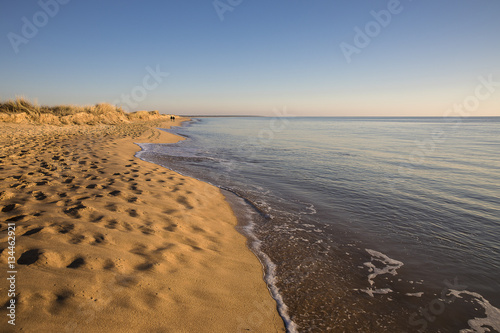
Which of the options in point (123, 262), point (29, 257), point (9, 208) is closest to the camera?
point (29, 257)

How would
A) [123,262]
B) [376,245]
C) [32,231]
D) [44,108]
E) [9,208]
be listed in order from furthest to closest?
[44,108]
[376,245]
[9,208]
[32,231]
[123,262]

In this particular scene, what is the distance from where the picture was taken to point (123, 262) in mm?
3271

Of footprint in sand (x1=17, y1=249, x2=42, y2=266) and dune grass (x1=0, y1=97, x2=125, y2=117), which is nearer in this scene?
footprint in sand (x1=17, y1=249, x2=42, y2=266)

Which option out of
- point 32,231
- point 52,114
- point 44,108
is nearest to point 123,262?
point 32,231

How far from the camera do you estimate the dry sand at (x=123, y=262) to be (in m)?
2.45

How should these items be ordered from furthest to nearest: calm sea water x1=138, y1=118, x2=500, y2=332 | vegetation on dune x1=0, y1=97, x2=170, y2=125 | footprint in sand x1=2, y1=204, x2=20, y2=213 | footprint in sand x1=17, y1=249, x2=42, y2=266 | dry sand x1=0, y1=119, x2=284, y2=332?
vegetation on dune x1=0, y1=97, x2=170, y2=125
footprint in sand x1=2, y1=204, x2=20, y2=213
calm sea water x1=138, y1=118, x2=500, y2=332
footprint in sand x1=17, y1=249, x2=42, y2=266
dry sand x1=0, y1=119, x2=284, y2=332

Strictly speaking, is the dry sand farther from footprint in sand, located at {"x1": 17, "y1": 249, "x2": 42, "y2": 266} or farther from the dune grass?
the dune grass

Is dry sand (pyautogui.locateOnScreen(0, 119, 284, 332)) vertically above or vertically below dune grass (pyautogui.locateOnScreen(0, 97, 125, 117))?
below

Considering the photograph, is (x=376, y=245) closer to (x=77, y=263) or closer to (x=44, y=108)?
(x=77, y=263)

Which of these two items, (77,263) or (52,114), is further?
(52,114)

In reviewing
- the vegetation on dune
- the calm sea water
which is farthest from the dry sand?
the vegetation on dune

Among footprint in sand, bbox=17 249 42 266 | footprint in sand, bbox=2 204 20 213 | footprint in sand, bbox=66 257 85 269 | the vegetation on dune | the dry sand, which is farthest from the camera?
the vegetation on dune

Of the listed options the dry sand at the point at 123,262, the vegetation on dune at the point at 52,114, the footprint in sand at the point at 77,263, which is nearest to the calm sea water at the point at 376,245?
the dry sand at the point at 123,262

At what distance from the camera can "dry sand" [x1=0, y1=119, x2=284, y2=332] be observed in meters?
2.45
